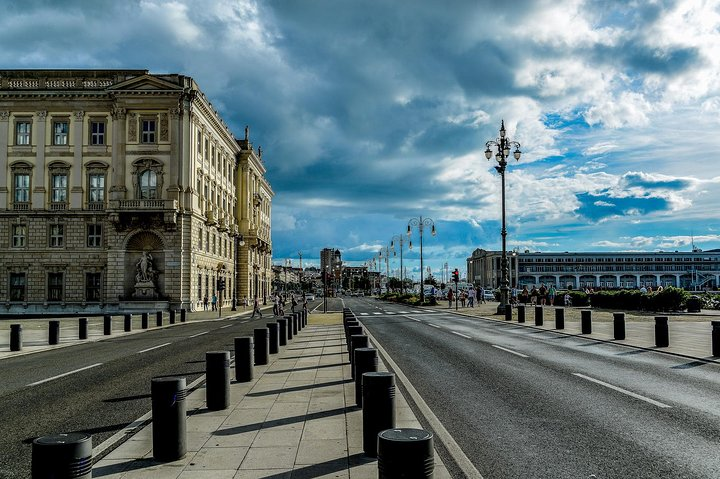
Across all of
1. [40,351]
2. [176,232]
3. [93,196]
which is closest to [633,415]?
[40,351]

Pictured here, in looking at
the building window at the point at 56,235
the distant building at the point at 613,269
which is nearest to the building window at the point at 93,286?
the building window at the point at 56,235

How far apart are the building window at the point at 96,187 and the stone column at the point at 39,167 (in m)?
3.79

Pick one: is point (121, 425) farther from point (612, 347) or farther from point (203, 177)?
point (203, 177)

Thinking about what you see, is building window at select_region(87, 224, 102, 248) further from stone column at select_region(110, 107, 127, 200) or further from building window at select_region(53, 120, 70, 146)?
building window at select_region(53, 120, 70, 146)

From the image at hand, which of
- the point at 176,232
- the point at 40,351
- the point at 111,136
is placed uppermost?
the point at 111,136

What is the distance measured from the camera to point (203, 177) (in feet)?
181

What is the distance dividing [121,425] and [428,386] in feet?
17.1

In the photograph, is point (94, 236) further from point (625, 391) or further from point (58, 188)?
point (625, 391)

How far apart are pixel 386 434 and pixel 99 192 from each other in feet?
170

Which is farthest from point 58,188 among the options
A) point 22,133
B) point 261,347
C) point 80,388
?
point 80,388

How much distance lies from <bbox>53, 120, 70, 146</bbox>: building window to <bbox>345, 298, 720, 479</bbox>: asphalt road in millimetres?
45777

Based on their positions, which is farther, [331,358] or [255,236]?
[255,236]

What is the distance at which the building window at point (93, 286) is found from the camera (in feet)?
163

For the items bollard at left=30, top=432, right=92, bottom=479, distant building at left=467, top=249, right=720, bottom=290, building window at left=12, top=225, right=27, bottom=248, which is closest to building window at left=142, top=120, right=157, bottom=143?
building window at left=12, top=225, right=27, bottom=248
